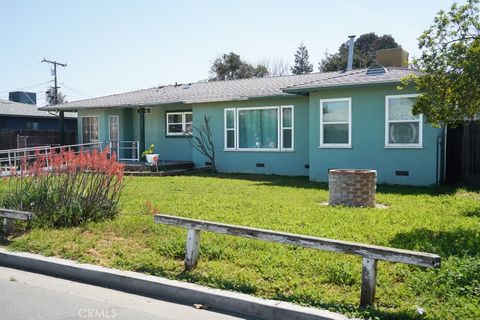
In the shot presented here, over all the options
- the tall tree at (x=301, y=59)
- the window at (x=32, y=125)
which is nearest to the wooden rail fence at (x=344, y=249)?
the window at (x=32, y=125)

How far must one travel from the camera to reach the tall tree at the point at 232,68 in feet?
169

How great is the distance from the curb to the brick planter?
5.45m

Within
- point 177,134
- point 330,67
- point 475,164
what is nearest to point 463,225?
point 475,164

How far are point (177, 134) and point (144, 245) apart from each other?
48.5ft

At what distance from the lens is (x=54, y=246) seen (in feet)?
22.8

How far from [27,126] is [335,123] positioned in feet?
77.7

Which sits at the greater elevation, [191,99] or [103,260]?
[191,99]

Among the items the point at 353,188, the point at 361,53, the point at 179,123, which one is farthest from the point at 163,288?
the point at 361,53

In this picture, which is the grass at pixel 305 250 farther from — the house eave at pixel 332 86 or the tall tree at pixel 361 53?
the tall tree at pixel 361 53

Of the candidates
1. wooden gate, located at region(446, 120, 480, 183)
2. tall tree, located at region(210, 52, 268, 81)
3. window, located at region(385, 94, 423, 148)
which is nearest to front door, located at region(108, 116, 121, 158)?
window, located at region(385, 94, 423, 148)

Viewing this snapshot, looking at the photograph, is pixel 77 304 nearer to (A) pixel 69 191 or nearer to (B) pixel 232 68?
(A) pixel 69 191

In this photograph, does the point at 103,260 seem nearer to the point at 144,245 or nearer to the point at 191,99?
the point at 144,245

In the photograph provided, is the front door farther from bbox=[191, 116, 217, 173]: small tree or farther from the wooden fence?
the wooden fence

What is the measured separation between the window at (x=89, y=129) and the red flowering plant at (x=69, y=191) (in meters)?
15.7
